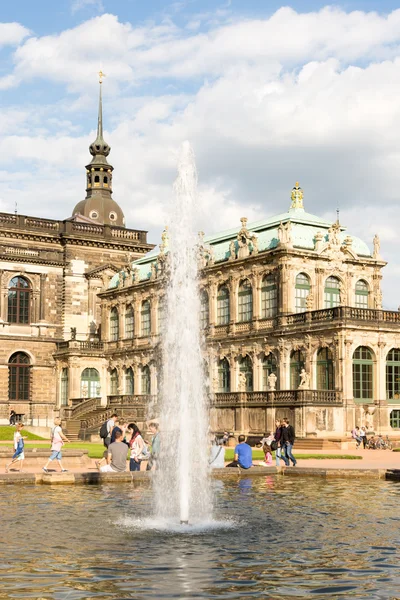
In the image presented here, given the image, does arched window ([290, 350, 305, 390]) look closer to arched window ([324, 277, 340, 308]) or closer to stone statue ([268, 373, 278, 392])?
stone statue ([268, 373, 278, 392])

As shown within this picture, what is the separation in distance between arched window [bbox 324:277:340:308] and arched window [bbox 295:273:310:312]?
4.83ft

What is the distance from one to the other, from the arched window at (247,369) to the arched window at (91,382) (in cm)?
1820

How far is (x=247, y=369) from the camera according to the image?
60719 millimetres

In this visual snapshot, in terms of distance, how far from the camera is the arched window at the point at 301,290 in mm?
57781

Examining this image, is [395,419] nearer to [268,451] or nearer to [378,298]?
[378,298]

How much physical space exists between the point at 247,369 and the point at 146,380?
1249 centimetres

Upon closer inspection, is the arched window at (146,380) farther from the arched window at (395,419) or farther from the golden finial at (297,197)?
the arched window at (395,419)

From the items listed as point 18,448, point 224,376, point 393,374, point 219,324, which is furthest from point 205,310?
point 18,448

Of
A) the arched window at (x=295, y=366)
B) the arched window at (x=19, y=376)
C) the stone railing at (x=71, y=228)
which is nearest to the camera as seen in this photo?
the arched window at (x=295, y=366)

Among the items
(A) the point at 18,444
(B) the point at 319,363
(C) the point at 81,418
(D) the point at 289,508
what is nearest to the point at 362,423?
(B) the point at 319,363

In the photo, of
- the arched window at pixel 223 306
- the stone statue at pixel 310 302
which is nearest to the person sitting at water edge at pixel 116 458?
the stone statue at pixel 310 302

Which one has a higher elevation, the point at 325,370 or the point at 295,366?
the point at 295,366

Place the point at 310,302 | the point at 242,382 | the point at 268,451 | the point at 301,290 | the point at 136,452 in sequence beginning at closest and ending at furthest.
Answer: the point at 136,452, the point at 268,451, the point at 310,302, the point at 242,382, the point at 301,290

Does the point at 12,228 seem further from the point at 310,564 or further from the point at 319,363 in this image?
the point at 310,564
